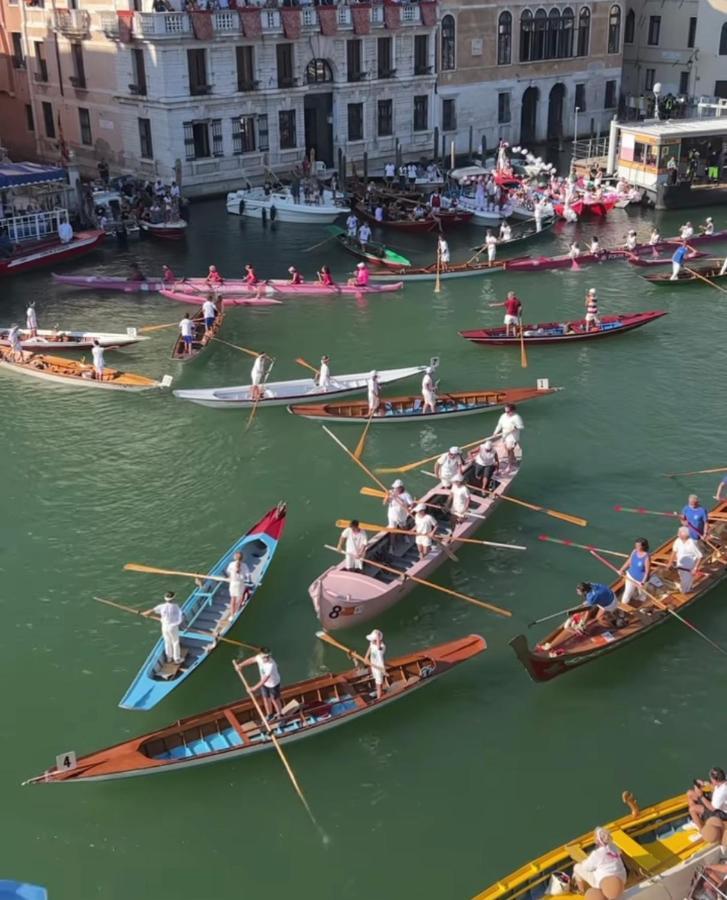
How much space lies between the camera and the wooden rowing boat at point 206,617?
16125 millimetres

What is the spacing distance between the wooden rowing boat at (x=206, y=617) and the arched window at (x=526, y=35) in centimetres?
5012

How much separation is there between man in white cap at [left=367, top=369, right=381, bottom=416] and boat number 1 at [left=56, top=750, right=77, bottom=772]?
1355cm

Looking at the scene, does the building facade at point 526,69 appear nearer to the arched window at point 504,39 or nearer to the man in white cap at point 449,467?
the arched window at point 504,39

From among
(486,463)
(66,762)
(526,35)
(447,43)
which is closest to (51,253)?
(486,463)

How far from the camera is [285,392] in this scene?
27.4 m

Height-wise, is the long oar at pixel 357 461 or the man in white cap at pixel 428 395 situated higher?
the man in white cap at pixel 428 395

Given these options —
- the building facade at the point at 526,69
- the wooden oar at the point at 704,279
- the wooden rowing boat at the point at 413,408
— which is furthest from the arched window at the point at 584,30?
the wooden rowing boat at the point at 413,408

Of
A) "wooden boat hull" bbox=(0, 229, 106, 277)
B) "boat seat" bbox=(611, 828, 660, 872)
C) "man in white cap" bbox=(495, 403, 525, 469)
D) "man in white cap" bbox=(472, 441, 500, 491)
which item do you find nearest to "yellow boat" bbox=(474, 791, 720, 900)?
"boat seat" bbox=(611, 828, 660, 872)

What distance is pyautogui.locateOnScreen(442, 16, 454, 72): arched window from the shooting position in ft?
190

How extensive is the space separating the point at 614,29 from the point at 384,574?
5899cm

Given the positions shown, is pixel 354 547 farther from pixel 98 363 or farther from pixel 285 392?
pixel 98 363

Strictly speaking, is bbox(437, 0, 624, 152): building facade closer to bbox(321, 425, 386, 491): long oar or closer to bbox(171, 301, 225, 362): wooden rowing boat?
bbox(171, 301, 225, 362): wooden rowing boat

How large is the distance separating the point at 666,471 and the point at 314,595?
10349mm

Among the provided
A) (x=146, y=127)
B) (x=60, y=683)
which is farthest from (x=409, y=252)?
(x=60, y=683)
